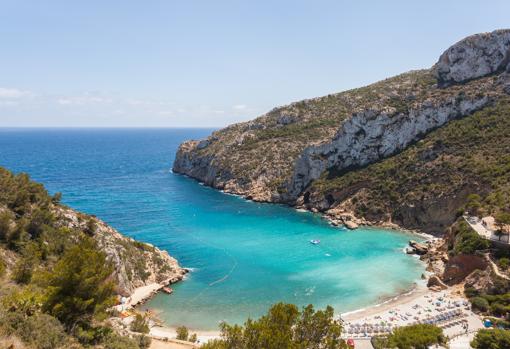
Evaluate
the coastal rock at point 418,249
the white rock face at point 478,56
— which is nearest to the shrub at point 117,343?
the coastal rock at point 418,249

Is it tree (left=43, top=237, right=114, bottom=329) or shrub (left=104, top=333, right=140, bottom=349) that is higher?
tree (left=43, top=237, right=114, bottom=329)

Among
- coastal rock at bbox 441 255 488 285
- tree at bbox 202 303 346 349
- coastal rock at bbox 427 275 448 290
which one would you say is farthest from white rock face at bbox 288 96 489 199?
tree at bbox 202 303 346 349

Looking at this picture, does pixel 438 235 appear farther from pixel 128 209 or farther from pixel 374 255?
pixel 128 209

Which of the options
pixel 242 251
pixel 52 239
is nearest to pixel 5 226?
pixel 52 239

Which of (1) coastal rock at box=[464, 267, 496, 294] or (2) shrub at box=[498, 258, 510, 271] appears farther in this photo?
(2) shrub at box=[498, 258, 510, 271]

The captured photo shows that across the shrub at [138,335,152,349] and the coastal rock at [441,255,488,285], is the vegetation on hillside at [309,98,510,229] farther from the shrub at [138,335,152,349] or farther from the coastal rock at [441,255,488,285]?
the shrub at [138,335,152,349]

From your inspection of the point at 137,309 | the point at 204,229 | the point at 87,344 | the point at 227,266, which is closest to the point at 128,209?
the point at 204,229

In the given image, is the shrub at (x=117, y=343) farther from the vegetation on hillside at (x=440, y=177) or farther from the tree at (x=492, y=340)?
the vegetation on hillside at (x=440, y=177)

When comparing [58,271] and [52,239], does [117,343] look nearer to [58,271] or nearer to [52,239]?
[58,271]
